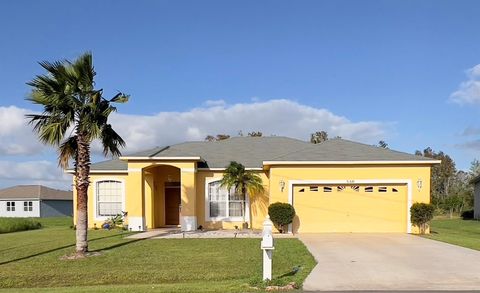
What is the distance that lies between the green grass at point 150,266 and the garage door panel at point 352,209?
4847mm

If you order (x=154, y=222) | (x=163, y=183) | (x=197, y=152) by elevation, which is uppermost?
(x=197, y=152)

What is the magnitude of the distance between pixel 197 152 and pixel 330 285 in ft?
58.0

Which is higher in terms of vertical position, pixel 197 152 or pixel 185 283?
pixel 197 152

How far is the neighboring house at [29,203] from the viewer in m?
56.5

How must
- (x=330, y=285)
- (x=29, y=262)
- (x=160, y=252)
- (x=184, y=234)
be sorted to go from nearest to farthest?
(x=330, y=285) → (x=29, y=262) → (x=160, y=252) → (x=184, y=234)

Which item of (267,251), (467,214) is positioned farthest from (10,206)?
(267,251)

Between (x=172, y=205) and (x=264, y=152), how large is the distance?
230 inches

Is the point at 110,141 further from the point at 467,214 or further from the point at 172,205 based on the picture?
the point at 467,214

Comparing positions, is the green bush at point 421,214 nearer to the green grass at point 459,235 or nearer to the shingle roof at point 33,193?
the green grass at point 459,235

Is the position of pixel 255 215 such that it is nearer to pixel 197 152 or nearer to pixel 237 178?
pixel 237 178

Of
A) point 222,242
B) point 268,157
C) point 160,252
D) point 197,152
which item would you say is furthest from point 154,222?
point 160,252

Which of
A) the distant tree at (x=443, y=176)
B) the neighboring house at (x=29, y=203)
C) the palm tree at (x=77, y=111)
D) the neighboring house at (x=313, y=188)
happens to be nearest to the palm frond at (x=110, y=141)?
the palm tree at (x=77, y=111)

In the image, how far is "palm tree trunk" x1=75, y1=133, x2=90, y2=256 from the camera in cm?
1493

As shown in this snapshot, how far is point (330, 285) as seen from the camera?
952cm
